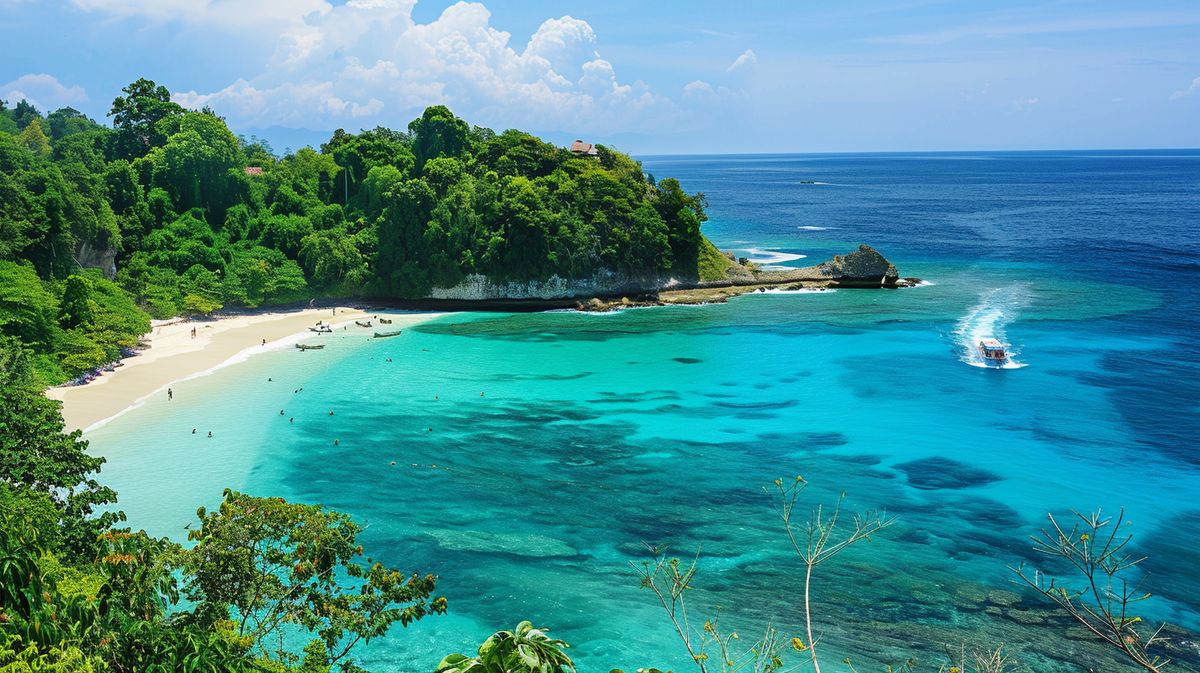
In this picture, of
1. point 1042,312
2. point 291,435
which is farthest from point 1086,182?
point 291,435

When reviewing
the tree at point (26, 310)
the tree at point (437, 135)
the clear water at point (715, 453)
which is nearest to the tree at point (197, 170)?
the tree at point (437, 135)

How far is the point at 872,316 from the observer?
61719 mm

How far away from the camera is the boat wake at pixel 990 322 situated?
48.2m

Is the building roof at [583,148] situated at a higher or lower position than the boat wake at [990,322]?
higher

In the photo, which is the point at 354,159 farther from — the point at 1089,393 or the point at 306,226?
the point at 1089,393

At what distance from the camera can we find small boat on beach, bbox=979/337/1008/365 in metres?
46.8

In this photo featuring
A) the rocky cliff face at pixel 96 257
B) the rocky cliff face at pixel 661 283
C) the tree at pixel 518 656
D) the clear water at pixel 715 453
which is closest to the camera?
the tree at pixel 518 656

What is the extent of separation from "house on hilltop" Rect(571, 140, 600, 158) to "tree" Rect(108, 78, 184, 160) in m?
38.8

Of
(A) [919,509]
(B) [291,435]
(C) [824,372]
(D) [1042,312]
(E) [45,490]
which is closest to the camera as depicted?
(E) [45,490]

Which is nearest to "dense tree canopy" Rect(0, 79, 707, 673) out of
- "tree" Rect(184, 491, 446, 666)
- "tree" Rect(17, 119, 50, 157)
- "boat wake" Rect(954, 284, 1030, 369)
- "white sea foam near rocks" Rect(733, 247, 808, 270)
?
"tree" Rect(184, 491, 446, 666)

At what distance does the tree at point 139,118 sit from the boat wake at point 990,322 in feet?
233

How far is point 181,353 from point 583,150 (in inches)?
1743

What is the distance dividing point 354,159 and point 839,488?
58.9 m

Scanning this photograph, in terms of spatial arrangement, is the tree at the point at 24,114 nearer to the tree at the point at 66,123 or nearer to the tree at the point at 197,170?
the tree at the point at 66,123
